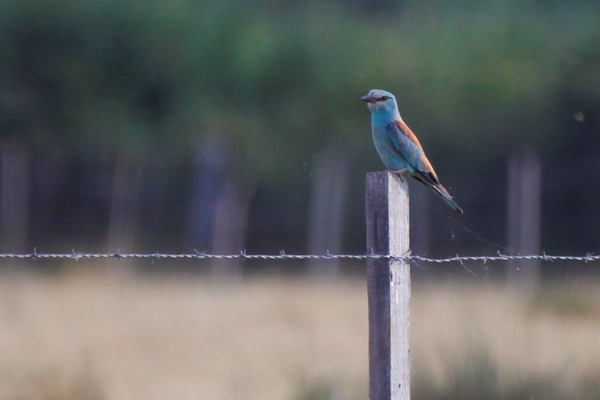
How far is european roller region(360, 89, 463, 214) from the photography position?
480 centimetres

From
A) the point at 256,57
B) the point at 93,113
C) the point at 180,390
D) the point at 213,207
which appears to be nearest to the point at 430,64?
the point at 256,57

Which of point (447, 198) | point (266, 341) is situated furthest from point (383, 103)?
point (266, 341)

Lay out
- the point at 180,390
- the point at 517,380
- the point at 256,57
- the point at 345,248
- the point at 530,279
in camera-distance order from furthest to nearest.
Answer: the point at 256,57 < the point at 345,248 < the point at 530,279 < the point at 180,390 < the point at 517,380

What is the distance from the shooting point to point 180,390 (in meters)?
6.23

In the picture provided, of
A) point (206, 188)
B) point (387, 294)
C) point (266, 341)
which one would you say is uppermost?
point (206, 188)

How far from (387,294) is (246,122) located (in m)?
14.2

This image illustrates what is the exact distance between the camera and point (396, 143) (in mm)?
4922

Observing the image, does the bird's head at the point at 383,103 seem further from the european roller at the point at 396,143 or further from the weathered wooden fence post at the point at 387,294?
the weathered wooden fence post at the point at 387,294

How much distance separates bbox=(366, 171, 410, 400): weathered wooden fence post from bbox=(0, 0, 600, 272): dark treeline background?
11221mm

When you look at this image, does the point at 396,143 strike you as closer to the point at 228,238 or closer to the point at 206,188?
the point at 228,238

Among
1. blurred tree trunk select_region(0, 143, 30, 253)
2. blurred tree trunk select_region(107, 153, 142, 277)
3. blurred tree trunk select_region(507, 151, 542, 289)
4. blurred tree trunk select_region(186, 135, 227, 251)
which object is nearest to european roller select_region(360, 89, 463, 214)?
blurred tree trunk select_region(507, 151, 542, 289)

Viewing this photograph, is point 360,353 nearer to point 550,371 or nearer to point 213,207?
point 550,371

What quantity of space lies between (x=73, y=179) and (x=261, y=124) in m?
4.25

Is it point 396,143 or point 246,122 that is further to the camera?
point 246,122
